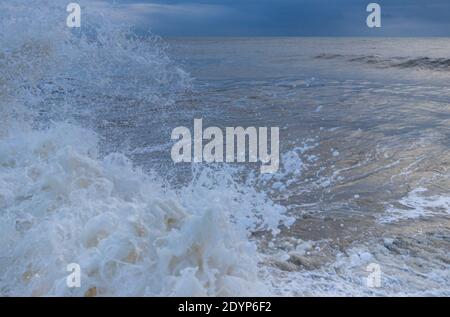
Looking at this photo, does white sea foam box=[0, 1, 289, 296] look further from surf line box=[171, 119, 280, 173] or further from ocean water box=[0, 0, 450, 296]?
surf line box=[171, 119, 280, 173]

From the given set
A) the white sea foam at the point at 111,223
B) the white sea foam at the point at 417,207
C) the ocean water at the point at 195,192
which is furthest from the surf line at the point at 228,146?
the white sea foam at the point at 417,207

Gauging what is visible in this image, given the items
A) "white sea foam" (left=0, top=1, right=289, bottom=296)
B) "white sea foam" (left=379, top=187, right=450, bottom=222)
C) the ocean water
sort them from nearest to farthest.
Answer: "white sea foam" (left=0, top=1, right=289, bottom=296), the ocean water, "white sea foam" (left=379, top=187, right=450, bottom=222)

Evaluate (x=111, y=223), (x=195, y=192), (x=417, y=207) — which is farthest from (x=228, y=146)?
(x=111, y=223)

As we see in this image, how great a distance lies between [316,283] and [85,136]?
14.9 feet

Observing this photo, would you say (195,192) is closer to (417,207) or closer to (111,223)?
(111,223)

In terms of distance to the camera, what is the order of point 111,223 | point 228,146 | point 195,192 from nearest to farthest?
1. point 111,223
2. point 195,192
3. point 228,146

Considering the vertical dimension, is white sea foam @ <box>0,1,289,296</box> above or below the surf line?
below

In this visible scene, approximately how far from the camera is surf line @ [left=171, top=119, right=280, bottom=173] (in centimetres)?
699

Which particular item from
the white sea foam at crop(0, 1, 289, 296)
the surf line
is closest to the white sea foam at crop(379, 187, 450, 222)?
the white sea foam at crop(0, 1, 289, 296)

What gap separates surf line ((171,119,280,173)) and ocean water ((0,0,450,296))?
0.72 feet

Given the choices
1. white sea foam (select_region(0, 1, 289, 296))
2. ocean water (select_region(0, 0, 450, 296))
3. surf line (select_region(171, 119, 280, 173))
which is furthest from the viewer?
surf line (select_region(171, 119, 280, 173))

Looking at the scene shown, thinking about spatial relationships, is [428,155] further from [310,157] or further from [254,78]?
[254,78]

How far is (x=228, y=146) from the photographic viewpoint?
7.82 meters

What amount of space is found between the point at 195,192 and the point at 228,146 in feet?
10.3
